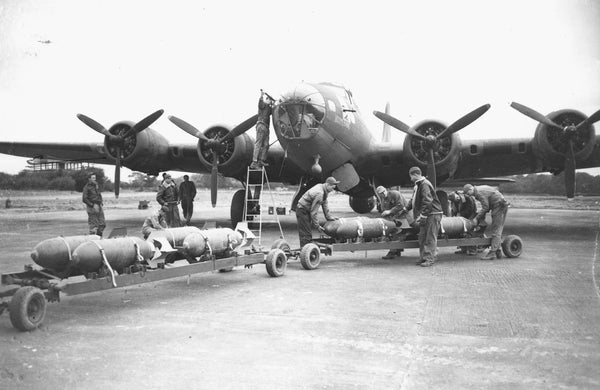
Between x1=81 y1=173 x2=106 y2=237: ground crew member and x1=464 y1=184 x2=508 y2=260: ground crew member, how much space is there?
31.0 feet

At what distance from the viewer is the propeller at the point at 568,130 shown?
14.0 m

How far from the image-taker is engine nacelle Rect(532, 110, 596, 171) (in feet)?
47.2

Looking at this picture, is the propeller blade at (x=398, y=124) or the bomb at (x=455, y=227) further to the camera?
the propeller blade at (x=398, y=124)

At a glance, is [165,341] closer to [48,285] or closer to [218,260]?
[48,285]

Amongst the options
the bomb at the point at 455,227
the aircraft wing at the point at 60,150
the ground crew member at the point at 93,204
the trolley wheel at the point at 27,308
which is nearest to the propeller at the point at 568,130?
the bomb at the point at 455,227

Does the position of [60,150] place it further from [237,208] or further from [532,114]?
[532,114]

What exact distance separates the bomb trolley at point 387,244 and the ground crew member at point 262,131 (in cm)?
308

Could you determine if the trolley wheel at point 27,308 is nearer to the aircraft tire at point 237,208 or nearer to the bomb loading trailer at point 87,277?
the bomb loading trailer at point 87,277

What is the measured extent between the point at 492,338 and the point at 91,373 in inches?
139

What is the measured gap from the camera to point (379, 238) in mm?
10266

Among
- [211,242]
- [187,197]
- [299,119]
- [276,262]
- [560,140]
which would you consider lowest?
[276,262]

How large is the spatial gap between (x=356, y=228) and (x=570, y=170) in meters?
8.36

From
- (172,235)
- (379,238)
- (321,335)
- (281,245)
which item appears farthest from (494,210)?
(321,335)

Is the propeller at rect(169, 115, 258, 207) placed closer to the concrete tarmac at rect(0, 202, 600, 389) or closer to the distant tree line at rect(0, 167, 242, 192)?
the distant tree line at rect(0, 167, 242, 192)
